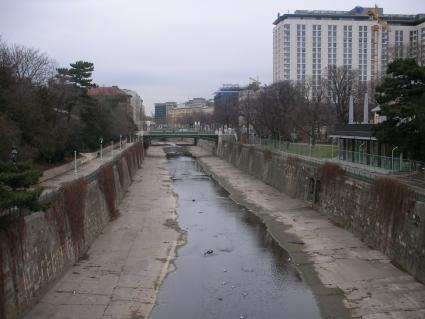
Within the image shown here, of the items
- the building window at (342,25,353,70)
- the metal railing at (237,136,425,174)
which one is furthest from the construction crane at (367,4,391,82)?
the metal railing at (237,136,425,174)

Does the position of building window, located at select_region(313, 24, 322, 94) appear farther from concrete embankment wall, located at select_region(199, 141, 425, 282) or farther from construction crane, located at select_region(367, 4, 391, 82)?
concrete embankment wall, located at select_region(199, 141, 425, 282)

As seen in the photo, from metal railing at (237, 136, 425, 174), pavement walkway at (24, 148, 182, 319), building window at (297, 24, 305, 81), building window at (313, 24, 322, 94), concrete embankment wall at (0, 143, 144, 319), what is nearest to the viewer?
concrete embankment wall at (0, 143, 144, 319)

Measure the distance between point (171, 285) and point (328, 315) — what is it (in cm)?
717

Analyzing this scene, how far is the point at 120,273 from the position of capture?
81.1 feet

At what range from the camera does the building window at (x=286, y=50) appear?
165 metres

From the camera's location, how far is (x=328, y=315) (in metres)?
20.1

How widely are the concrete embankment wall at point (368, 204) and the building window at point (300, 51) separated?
117m

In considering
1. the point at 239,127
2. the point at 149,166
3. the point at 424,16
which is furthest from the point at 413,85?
the point at 424,16

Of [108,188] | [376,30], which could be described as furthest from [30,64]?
[376,30]

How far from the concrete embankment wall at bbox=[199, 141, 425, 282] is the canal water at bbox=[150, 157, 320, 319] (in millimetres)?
5086

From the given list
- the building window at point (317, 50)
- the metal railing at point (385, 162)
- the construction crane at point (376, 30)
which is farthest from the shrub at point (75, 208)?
the building window at point (317, 50)

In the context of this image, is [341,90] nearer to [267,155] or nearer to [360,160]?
[267,155]

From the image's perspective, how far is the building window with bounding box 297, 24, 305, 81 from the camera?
16488 centimetres

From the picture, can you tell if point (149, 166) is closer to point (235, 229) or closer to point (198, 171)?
point (198, 171)
